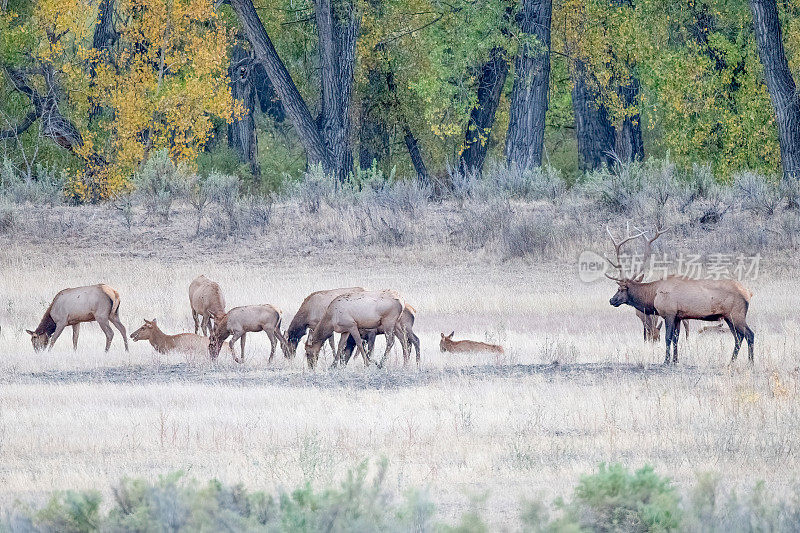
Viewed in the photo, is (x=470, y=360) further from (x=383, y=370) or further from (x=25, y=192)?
(x=25, y=192)

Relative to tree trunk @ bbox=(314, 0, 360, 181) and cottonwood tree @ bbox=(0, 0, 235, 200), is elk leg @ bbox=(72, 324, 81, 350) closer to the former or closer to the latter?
tree trunk @ bbox=(314, 0, 360, 181)

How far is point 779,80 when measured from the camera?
27609 millimetres

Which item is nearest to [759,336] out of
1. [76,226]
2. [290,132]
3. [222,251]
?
[222,251]

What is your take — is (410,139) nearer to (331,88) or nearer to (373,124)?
(373,124)

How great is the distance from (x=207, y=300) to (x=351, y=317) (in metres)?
3.48

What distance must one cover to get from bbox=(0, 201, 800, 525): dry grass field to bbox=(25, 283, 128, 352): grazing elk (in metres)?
0.34

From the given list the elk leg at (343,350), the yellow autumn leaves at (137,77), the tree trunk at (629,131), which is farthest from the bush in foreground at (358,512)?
the tree trunk at (629,131)

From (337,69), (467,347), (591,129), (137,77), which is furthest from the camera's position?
(591,129)

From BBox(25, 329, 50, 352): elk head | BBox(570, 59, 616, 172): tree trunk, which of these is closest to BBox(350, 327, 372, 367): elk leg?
BBox(25, 329, 50, 352): elk head

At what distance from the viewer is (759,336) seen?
16719mm

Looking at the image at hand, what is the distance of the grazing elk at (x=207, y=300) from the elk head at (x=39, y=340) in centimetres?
204

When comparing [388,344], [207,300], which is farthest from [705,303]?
[207,300]

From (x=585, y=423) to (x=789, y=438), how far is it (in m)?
1.79

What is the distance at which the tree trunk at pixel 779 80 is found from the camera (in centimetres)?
2719
